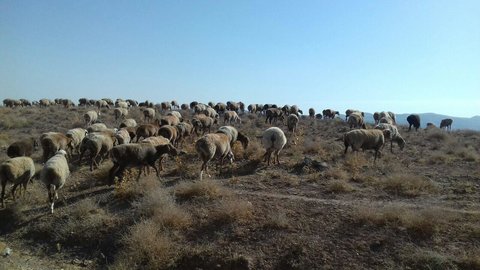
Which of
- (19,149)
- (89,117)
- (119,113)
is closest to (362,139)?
(19,149)

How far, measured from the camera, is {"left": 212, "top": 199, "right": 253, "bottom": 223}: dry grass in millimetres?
11328

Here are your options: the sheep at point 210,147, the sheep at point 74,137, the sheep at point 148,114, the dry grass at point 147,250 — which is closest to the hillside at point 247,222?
the dry grass at point 147,250

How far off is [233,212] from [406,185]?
661 cm

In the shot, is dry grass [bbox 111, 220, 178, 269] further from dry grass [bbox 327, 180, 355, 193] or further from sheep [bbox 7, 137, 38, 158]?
sheep [bbox 7, 137, 38, 158]

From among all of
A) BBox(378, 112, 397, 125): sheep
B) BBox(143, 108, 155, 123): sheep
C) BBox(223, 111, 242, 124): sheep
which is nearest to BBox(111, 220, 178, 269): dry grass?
BBox(223, 111, 242, 124): sheep

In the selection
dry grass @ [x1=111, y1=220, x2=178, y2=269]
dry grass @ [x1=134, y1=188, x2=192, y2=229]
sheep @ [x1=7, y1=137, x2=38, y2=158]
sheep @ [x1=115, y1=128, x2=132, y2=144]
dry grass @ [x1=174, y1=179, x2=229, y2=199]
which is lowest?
dry grass @ [x1=111, y1=220, x2=178, y2=269]

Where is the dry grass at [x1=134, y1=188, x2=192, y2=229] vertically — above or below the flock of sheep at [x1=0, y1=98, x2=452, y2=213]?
below

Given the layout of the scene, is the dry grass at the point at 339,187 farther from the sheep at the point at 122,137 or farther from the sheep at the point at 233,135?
the sheep at the point at 122,137

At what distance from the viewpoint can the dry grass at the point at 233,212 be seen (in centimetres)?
1133

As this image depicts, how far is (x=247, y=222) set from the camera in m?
11.3

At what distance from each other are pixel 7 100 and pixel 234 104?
31149mm

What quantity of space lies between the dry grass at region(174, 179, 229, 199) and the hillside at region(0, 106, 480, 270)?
0.03 meters

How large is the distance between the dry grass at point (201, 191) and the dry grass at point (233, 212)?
107cm

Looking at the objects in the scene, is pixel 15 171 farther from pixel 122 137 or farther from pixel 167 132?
pixel 167 132
